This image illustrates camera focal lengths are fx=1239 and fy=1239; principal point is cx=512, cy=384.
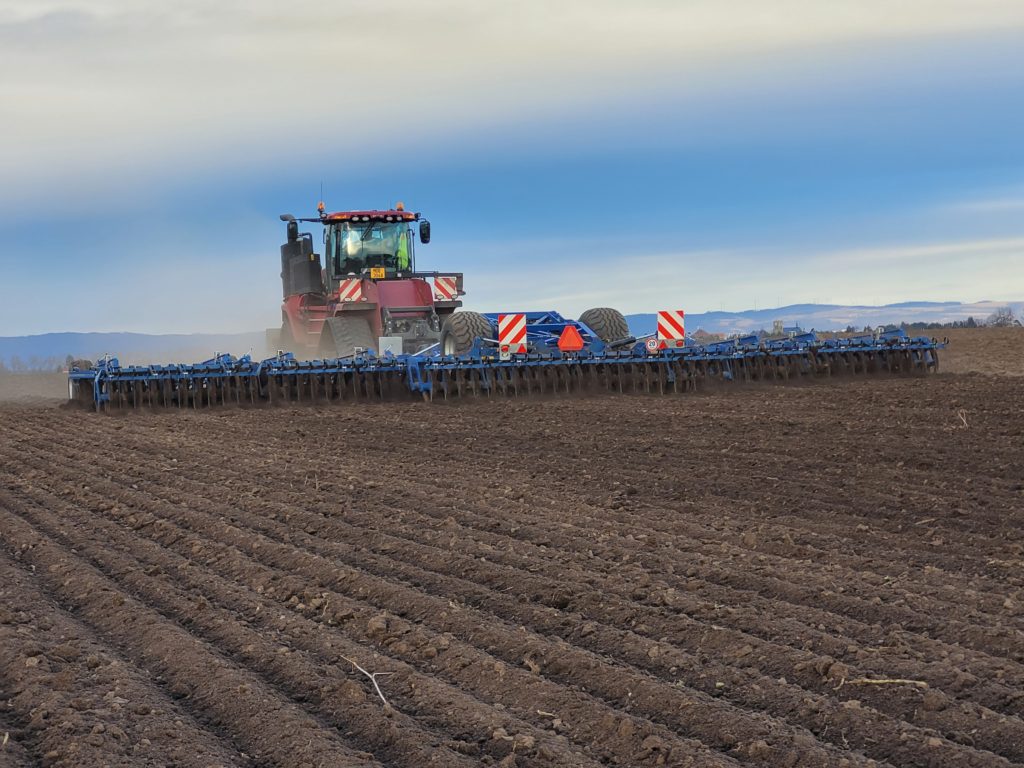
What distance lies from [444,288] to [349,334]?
1.70 m

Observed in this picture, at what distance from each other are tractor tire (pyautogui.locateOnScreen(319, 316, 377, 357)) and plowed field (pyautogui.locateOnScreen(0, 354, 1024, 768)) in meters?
7.90

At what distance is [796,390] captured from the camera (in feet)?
51.9

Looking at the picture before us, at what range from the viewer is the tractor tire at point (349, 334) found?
18.2 meters

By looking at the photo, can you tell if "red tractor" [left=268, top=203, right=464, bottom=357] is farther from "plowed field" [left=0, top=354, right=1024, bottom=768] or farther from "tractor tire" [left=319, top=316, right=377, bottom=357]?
"plowed field" [left=0, top=354, right=1024, bottom=768]

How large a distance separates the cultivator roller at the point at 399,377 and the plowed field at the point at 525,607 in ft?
18.3

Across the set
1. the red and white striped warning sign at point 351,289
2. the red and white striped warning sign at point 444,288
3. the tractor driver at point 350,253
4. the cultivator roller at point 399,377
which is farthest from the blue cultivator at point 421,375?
the tractor driver at point 350,253

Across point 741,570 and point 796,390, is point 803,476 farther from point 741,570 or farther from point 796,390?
point 796,390

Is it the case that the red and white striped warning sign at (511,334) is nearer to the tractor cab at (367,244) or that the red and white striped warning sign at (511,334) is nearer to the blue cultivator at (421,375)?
the blue cultivator at (421,375)

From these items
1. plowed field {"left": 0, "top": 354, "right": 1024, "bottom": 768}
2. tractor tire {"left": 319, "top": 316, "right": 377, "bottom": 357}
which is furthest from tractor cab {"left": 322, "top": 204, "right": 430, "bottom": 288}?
plowed field {"left": 0, "top": 354, "right": 1024, "bottom": 768}

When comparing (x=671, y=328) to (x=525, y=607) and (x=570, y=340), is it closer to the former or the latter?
(x=570, y=340)

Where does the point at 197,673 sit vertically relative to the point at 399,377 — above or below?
below

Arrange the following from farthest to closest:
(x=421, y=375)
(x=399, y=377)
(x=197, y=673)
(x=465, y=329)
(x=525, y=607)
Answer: (x=465, y=329) < (x=399, y=377) < (x=421, y=375) < (x=525, y=607) < (x=197, y=673)

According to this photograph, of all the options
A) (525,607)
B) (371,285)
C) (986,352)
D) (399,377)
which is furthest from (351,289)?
(986,352)

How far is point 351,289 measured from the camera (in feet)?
61.1
